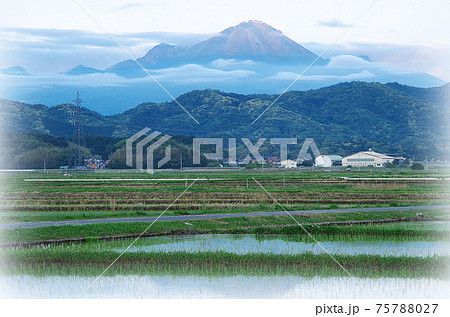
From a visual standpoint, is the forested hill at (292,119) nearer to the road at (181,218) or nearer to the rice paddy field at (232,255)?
the road at (181,218)

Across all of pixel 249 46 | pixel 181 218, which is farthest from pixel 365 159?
pixel 181 218

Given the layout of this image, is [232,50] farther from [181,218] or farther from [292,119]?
[181,218]

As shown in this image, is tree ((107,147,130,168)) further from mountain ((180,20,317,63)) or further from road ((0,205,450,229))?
road ((0,205,450,229))

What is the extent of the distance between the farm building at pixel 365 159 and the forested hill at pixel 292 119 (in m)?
3.72

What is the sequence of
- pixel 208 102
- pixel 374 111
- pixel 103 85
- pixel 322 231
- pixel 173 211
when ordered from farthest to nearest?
pixel 374 111 → pixel 103 85 → pixel 208 102 → pixel 173 211 → pixel 322 231

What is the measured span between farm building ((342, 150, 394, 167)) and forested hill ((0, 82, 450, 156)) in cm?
372

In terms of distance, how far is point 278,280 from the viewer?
50.0ft

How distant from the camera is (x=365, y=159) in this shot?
116 m

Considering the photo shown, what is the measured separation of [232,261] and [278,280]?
2.40 m

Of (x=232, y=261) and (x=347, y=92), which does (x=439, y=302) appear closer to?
(x=232, y=261)

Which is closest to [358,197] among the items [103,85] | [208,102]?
[208,102]

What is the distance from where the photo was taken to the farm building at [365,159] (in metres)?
116

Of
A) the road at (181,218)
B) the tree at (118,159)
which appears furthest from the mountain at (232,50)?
the road at (181,218)

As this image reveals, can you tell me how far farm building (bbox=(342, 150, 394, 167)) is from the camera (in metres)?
116
